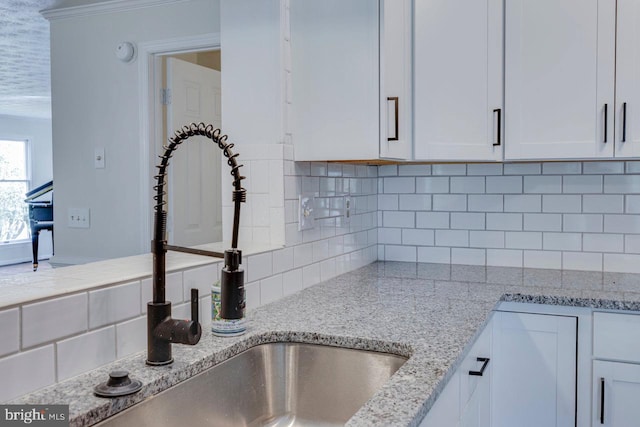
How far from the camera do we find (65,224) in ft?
11.6

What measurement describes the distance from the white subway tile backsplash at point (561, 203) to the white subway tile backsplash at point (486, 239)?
0.72ft

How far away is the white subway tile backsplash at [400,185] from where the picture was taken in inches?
105

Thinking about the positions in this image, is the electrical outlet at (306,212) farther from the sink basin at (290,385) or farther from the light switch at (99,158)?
the light switch at (99,158)

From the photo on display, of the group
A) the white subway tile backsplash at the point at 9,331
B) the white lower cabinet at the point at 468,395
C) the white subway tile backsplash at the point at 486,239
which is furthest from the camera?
the white subway tile backsplash at the point at 486,239

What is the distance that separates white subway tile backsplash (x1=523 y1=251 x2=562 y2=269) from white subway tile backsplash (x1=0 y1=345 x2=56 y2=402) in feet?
6.55

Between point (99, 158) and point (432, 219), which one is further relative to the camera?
point (99, 158)

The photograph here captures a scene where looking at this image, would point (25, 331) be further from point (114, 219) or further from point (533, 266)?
point (114, 219)

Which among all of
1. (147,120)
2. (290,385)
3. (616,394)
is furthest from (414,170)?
(147,120)

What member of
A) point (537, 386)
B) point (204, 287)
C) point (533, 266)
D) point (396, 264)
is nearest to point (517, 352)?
point (537, 386)

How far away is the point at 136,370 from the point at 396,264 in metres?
1.66

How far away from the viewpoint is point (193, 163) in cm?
318

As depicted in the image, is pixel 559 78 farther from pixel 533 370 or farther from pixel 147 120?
pixel 147 120

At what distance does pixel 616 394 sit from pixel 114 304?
1.57 metres

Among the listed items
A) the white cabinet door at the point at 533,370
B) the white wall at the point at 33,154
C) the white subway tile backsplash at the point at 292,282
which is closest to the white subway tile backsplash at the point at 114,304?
the white subway tile backsplash at the point at 292,282
